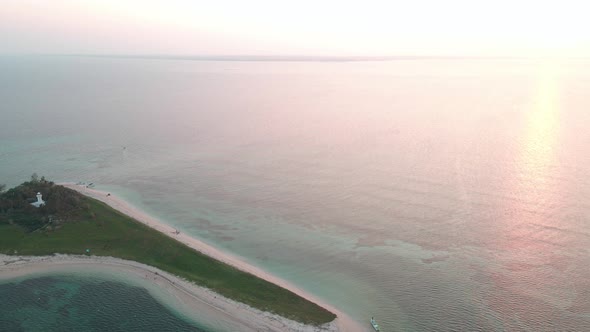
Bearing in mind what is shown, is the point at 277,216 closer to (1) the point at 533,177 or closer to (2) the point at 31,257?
(2) the point at 31,257

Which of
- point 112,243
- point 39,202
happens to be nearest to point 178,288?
point 112,243

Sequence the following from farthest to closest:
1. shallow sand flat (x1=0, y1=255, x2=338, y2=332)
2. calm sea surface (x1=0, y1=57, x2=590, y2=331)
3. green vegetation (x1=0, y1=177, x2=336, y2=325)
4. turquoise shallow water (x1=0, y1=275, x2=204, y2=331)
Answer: calm sea surface (x1=0, y1=57, x2=590, y2=331) < green vegetation (x1=0, y1=177, x2=336, y2=325) < shallow sand flat (x1=0, y1=255, x2=338, y2=332) < turquoise shallow water (x1=0, y1=275, x2=204, y2=331)

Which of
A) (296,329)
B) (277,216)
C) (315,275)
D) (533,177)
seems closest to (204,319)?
(296,329)

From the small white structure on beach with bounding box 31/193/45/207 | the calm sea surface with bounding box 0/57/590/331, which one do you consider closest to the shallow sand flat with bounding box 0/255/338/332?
the calm sea surface with bounding box 0/57/590/331

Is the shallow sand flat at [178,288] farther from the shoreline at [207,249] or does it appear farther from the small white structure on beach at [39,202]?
the small white structure on beach at [39,202]

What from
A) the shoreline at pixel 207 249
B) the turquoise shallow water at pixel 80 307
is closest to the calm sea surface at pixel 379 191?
the shoreline at pixel 207 249

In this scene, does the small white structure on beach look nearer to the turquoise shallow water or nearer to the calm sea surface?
the calm sea surface

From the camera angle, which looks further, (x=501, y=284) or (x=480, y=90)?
(x=480, y=90)
